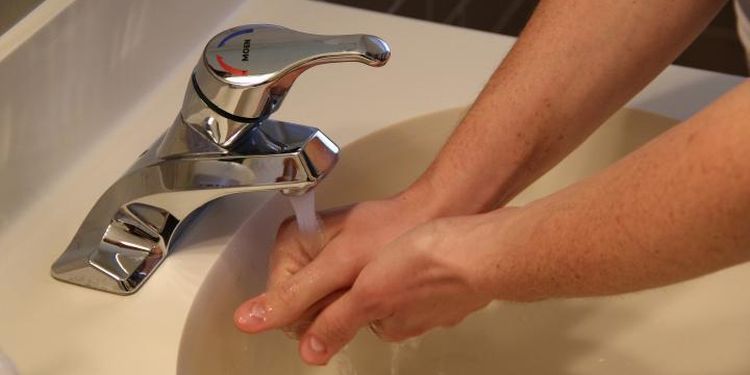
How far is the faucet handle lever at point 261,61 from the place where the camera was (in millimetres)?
428

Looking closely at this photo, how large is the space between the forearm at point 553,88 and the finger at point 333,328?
0.29 feet

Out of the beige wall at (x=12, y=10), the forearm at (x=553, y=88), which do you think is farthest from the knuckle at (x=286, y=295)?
the beige wall at (x=12, y=10)

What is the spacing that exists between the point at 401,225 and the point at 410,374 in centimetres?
13

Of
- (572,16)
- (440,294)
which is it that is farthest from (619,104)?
(440,294)

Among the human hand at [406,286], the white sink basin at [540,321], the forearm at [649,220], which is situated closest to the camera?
the forearm at [649,220]

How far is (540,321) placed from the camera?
64 centimetres

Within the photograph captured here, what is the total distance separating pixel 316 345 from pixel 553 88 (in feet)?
0.71

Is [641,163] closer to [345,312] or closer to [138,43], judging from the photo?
[345,312]

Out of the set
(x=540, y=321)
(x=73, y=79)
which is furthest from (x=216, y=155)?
(x=540, y=321)

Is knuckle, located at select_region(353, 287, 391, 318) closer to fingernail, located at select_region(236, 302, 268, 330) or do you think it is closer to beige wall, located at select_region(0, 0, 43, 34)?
fingernail, located at select_region(236, 302, 268, 330)

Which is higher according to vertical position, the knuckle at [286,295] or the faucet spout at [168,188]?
→ the faucet spout at [168,188]

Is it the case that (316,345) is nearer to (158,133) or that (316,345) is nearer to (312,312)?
(312,312)

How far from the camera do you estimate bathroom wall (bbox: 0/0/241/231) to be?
515 mm

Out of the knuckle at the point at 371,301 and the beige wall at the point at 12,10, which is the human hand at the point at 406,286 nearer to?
the knuckle at the point at 371,301
